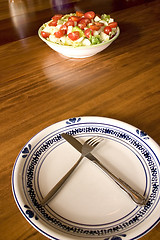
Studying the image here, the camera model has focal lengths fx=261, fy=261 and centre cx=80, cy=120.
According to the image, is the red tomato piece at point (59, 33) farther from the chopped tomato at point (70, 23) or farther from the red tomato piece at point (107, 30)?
the red tomato piece at point (107, 30)

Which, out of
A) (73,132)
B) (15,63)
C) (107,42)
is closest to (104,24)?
(107,42)

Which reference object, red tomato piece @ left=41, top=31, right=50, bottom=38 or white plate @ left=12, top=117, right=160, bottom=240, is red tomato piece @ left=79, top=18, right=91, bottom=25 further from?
white plate @ left=12, top=117, right=160, bottom=240

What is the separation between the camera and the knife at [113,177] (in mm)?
Result: 421

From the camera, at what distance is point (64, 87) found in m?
0.74

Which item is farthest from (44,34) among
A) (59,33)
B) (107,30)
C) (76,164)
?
(76,164)

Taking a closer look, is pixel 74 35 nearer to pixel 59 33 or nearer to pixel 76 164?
pixel 59 33

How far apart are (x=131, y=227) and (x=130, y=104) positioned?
34 centimetres

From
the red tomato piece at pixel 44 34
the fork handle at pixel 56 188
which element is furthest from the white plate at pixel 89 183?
the red tomato piece at pixel 44 34

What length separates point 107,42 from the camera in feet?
2.64

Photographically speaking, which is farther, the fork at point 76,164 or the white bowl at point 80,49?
the white bowl at point 80,49

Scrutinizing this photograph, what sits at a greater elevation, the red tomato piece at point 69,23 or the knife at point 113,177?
the red tomato piece at point 69,23

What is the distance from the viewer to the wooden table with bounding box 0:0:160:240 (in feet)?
1.81

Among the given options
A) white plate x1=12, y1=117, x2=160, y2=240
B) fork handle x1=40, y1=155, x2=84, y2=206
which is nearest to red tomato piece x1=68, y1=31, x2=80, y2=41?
white plate x1=12, y1=117, x2=160, y2=240

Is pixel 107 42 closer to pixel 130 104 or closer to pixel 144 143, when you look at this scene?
pixel 130 104
